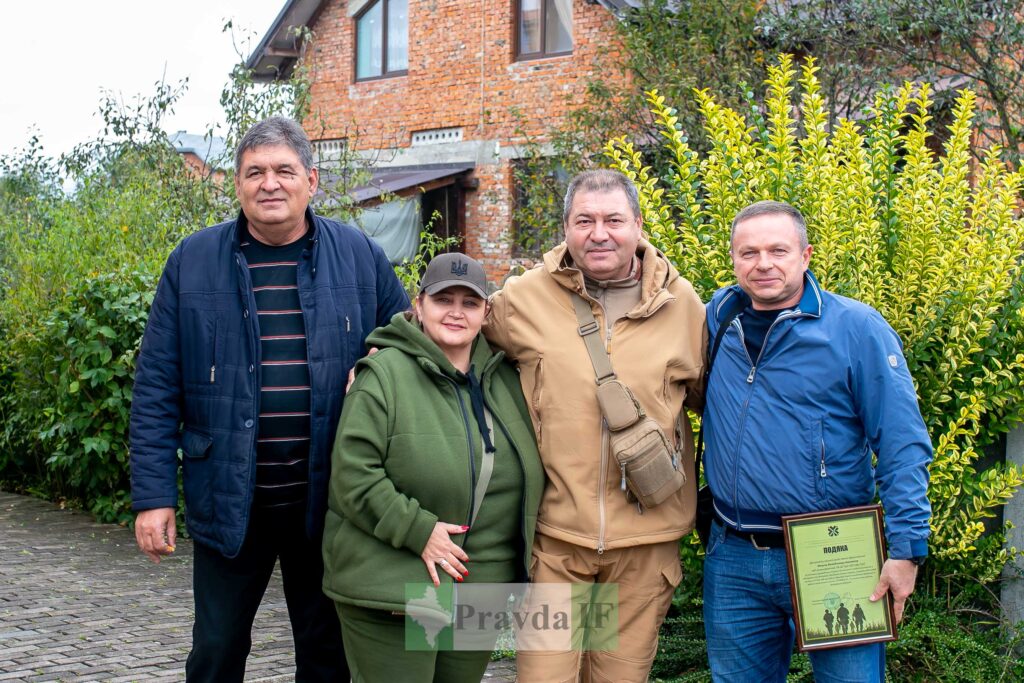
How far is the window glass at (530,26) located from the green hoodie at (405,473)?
15.3 m

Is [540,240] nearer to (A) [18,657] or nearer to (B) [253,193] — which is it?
(A) [18,657]

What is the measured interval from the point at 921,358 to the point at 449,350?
7.59 feet

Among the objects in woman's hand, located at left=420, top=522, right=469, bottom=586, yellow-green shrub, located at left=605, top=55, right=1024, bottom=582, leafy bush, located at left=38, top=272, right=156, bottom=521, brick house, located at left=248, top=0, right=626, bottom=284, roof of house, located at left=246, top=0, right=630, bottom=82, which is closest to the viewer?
woman's hand, located at left=420, top=522, right=469, bottom=586

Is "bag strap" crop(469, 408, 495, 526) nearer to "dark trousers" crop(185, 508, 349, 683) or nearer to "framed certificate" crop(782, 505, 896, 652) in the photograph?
"dark trousers" crop(185, 508, 349, 683)

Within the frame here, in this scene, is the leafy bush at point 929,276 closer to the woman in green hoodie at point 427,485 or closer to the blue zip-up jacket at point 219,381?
the woman in green hoodie at point 427,485

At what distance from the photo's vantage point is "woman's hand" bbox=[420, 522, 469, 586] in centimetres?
316

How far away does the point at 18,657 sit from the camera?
16.9 feet

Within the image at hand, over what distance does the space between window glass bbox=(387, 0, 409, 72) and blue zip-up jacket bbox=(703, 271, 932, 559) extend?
1720 centimetres

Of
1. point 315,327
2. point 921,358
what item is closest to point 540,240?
point 921,358

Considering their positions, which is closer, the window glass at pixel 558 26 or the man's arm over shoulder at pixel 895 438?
the man's arm over shoulder at pixel 895 438

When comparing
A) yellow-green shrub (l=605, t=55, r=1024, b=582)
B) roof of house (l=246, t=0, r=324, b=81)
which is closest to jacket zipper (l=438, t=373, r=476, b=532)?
yellow-green shrub (l=605, t=55, r=1024, b=582)

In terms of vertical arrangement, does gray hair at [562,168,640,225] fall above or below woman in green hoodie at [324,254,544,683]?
above

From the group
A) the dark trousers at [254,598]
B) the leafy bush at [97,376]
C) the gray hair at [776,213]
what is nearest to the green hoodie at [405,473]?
the dark trousers at [254,598]

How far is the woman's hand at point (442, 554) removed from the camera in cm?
316
